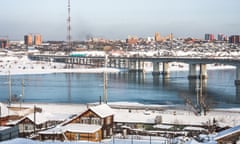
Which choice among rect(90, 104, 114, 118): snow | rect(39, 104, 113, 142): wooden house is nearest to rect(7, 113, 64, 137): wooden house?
rect(39, 104, 113, 142): wooden house

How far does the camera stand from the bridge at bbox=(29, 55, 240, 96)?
26812 millimetres

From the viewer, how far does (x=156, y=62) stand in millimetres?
31812

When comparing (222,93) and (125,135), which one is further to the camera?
(222,93)

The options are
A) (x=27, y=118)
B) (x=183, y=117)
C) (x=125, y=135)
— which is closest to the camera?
(x=125, y=135)

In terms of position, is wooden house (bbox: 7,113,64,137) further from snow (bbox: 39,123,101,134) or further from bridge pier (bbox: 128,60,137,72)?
bridge pier (bbox: 128,60,137,72)

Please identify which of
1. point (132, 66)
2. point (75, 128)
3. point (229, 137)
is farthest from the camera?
point (132, 66)

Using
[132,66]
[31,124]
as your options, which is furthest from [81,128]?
[132,66]

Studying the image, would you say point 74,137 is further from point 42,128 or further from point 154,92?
point 154,92

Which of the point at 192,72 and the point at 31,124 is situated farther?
the point at 192,72

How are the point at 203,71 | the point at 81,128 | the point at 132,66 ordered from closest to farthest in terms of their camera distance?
the point at 81,128 → the point at 203,71 → the point at 132,66

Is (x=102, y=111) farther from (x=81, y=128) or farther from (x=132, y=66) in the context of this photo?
(x=132, y=66)

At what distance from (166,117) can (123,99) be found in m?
5.49

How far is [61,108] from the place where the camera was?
12.5m

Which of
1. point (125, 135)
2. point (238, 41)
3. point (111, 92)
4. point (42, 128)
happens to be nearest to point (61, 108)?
point (42, 128)
